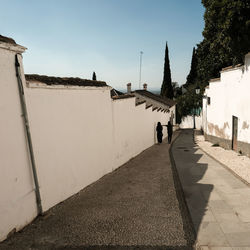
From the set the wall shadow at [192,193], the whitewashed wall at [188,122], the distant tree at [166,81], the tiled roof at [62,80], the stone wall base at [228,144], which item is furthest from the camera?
the distant tree at [166,81]

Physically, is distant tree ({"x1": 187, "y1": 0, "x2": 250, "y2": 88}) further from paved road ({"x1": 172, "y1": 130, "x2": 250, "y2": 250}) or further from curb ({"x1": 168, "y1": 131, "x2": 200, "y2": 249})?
curb ({"x1": 168, "y1": 131, "x2": 200, "y2": 249})

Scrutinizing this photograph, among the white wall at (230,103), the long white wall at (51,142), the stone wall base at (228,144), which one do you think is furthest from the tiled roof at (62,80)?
the stone wall base at (228,144)

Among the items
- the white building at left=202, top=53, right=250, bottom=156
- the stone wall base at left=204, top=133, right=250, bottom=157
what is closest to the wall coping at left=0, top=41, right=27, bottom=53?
the white building at left=202, top=53, right=250, bottom=156

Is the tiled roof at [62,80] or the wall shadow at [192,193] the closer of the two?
the wall shadow at [192,193]

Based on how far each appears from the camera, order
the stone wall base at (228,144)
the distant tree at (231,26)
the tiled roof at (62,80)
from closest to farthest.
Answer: the tiled roof at (62,80)
the distant tree at (231,26)
the stone wall base at (228,144)

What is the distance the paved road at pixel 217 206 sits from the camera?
12.2 feet

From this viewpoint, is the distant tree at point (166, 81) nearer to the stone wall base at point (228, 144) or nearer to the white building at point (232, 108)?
the stone wall base at point (228, 144)

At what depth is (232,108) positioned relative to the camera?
38.5 feet

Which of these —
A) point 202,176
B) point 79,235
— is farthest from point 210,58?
point 79,235

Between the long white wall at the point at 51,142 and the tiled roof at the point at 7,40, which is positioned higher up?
the tiled roof at the point at 7,40

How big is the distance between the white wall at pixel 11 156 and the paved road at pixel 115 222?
40cm

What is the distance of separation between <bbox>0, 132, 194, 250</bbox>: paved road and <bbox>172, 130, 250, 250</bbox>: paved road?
30 centimetres

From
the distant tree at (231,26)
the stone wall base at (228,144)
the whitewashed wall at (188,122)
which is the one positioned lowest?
the whitewashed wall at (188,122)

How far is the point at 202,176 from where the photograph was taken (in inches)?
294
